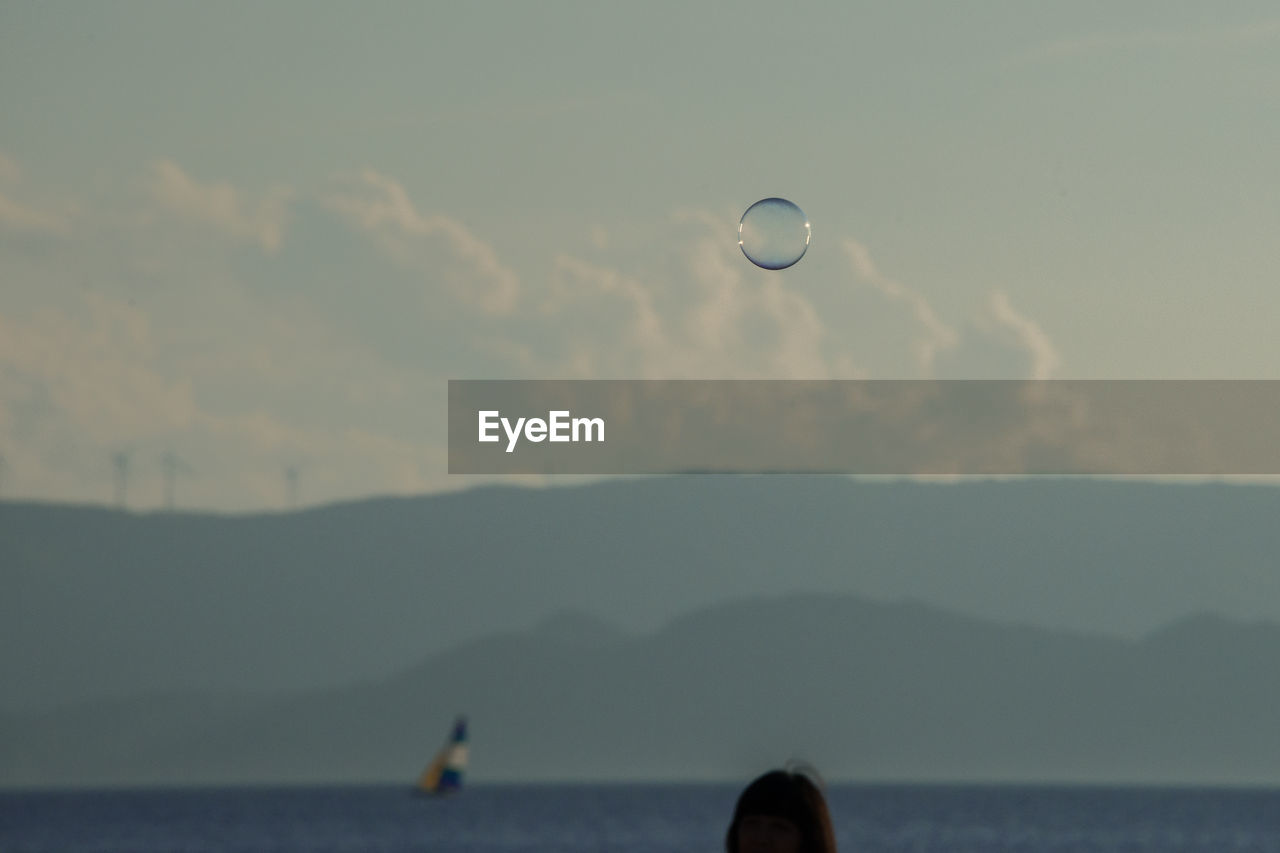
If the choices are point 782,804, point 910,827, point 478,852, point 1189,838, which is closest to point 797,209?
point 782,804

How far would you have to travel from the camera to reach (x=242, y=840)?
168 m

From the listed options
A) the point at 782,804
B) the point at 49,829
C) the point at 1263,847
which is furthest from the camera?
the point at 49,829

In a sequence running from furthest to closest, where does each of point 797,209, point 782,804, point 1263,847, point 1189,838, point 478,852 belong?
1. point 1189,838
2. point 1263,847
3. point 478,852
4. point 797,209
5. point 782,804

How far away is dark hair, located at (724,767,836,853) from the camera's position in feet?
16.5

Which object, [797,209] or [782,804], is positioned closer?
[782,804]

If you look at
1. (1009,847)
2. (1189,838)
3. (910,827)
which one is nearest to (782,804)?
(1009,847)

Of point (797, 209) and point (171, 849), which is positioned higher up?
point (797, 209)

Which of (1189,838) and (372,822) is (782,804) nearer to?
(1189,838)

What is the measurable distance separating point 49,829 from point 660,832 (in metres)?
54.4

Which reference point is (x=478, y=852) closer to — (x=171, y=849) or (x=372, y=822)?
(x=171, y=849)

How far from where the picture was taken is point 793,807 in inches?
199

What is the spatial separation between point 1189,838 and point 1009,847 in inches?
1122

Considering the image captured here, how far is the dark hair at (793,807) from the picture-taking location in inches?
198

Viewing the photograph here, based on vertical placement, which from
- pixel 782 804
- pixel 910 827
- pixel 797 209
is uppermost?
pixel 797 209
